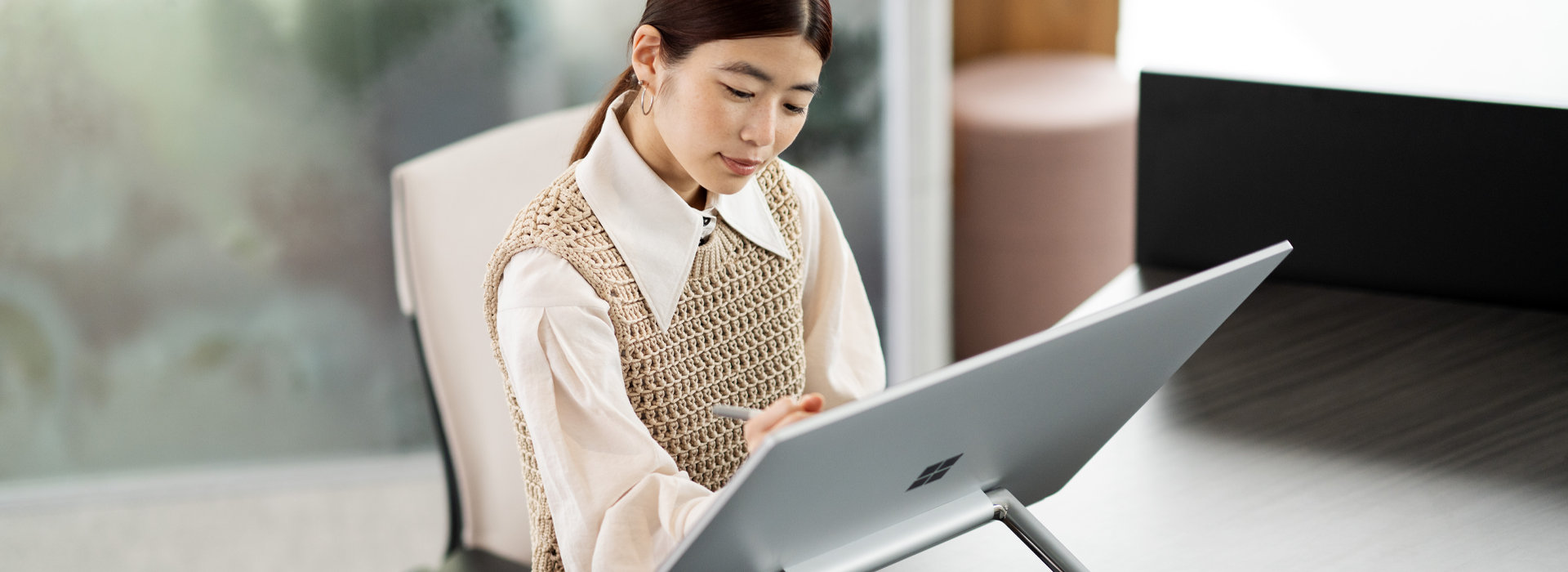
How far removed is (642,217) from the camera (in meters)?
0.99

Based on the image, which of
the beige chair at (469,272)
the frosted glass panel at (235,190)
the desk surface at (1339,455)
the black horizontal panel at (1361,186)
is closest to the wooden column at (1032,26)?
the frosted glass panel at (235,190)

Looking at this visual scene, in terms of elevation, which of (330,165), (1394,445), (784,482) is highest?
(1394,445)

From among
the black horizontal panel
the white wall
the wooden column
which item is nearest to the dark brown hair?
the black horizontal panel

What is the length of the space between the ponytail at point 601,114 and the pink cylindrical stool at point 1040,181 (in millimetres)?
1404

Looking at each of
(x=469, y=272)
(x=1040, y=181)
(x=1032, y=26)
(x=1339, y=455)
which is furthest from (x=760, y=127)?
(x=1032, y=26)

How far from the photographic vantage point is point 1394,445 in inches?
46.6

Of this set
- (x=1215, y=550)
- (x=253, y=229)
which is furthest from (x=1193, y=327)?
(x=253, y=229)

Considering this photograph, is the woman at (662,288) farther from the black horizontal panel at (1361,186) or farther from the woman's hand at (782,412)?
the black horizontal panel at (1361,186)

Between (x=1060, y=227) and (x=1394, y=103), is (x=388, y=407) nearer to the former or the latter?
(x=1060, y=227)

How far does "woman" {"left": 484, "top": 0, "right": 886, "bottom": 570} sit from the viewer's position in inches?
35.0

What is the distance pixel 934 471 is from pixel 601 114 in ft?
1.37

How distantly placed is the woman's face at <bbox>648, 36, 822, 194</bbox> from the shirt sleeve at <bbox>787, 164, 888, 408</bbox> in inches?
8.6

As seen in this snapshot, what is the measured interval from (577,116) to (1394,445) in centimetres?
78

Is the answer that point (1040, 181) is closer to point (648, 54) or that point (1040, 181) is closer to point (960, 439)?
point (648, 54)
